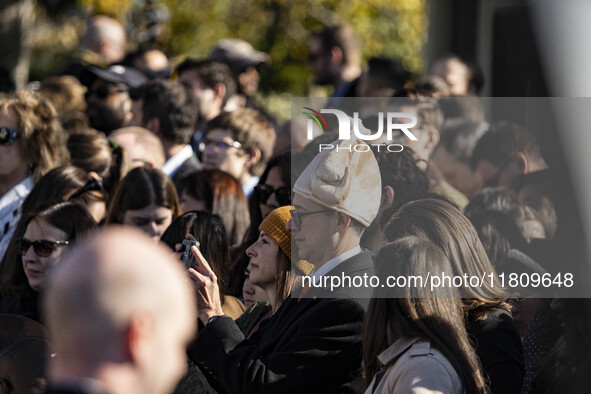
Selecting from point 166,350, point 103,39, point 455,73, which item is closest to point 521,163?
point 455,73

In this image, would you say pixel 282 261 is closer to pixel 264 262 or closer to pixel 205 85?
pixel 264 262

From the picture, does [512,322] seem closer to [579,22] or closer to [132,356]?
[579,22]

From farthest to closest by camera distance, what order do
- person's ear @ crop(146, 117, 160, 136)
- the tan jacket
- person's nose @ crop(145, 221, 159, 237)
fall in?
person's ear @ crop(146, 117, 160, 136), person's nose @ crop(145, 221, 159, 237), the tan jacket

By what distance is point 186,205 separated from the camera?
547cm

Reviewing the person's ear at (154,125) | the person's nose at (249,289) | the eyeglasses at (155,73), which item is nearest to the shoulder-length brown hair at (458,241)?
the person's nose at (249,289)

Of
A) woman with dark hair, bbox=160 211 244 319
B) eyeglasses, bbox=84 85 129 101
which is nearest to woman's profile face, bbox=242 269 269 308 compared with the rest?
woman with dark hair, bbox=160 211 244 319

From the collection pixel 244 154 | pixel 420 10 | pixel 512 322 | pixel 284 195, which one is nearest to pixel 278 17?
pixel 420 10

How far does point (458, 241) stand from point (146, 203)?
8.07 feet

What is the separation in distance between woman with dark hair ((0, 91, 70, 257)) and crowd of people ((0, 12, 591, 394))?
0.01m

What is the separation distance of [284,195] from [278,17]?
19688 mm

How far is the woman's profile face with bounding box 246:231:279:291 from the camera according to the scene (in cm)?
386

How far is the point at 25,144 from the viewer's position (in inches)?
236

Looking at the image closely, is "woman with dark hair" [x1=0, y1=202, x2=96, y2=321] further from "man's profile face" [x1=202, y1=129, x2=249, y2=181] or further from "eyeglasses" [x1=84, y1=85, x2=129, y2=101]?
"eyeglasses" [x1=84, y1=85, x2=129, y2=101]

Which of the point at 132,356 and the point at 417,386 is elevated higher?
the point at 132,356
